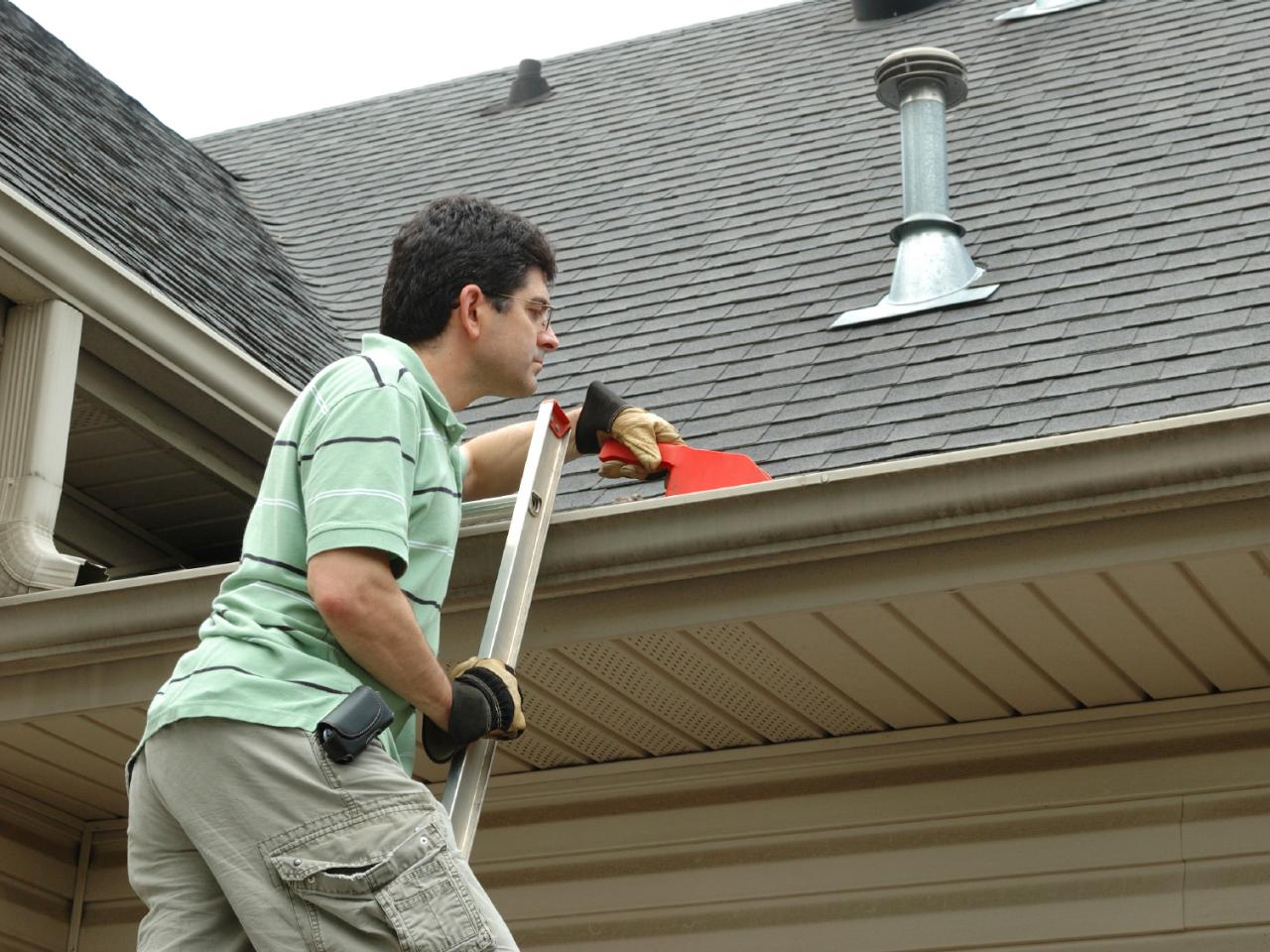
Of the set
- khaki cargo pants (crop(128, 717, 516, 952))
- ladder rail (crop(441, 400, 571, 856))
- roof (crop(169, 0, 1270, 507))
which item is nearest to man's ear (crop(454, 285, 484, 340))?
ladder rail (crop(441, 400, 571, 856))

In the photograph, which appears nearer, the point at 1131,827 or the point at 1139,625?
the point at 1139,625

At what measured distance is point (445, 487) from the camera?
329 cm

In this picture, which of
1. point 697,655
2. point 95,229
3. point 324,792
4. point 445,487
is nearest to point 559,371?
point 95,229

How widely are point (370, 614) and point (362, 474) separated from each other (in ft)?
0.74

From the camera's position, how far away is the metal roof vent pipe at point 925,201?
6.75 metres

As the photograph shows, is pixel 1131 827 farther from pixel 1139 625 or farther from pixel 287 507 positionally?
pixel 287 507

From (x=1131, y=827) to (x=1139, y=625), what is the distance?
0.68 meters

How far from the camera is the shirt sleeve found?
2980 millimetres

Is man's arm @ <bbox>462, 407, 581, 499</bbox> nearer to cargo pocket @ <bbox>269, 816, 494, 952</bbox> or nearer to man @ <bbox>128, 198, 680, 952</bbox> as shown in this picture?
man @ <bbox>128, 198, 680, 952</bbox>

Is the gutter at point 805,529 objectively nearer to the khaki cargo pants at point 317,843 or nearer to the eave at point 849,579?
the eave at point 849,579

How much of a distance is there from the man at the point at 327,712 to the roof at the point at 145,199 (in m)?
3.25

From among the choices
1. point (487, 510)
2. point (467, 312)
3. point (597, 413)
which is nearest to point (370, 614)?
point (467, 312)

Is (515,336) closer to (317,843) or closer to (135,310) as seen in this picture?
(317,843)

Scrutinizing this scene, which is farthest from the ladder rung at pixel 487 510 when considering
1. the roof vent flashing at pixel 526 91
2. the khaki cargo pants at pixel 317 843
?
the roof vent flashing at pixel 526 91
